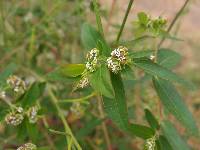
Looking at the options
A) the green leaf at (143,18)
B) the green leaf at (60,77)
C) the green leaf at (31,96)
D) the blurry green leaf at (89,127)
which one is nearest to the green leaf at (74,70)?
the green leaf at (60,77)

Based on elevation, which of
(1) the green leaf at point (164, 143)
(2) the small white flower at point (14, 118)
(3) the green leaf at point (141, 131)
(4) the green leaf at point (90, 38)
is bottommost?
(1) the green leaf at point (164, 143)

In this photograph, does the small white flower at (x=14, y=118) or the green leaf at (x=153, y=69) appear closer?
the green leaf at (x=153, y=69)

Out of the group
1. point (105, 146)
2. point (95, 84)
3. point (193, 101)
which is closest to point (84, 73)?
point (95, 84)

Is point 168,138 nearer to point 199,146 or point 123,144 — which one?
point 123,144

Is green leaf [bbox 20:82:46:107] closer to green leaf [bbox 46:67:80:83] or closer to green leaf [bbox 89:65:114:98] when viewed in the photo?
green leaf [bbox 46:67:80:83]

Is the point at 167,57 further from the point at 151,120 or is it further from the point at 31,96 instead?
the point at 31,96

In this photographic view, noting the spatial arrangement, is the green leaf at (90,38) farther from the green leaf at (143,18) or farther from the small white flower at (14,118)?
the small white flower at (14,118)

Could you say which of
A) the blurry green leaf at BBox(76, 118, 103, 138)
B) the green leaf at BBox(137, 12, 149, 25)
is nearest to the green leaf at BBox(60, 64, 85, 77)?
the green leaf at BBox(137, 12, 149, 25)

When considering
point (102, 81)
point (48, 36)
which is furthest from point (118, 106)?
point (48, 36)
